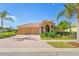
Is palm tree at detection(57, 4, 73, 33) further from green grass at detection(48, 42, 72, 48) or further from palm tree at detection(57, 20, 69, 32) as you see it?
green grass at detection(48, 42, 72, 48)

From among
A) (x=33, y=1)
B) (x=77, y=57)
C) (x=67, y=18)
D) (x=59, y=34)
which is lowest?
(x=77, y=57)

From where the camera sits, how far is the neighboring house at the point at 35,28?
14539 mm

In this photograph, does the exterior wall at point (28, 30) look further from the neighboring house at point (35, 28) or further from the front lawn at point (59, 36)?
the front lawn at point (59, 36)

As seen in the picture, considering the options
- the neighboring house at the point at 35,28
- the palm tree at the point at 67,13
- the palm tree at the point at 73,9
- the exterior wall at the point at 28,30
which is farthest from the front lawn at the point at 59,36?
the palm tree at the point at 73,9

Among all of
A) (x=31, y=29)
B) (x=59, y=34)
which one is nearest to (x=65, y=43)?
(x=59, y=34)

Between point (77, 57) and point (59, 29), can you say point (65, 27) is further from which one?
point (77, 57)

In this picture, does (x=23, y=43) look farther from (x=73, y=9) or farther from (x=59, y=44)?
(x=73, y=9)

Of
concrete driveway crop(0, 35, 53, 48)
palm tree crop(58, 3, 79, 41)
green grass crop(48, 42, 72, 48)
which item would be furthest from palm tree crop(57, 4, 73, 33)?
concrete driveway crop(0, 35, 53, 48)

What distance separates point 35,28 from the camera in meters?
14.7

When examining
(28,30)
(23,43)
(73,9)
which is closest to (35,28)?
(28,30)

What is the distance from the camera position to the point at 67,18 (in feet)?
48.0

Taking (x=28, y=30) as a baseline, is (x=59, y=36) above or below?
below

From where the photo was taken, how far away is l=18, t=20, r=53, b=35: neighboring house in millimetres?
14539

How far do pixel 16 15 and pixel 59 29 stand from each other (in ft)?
8.22
